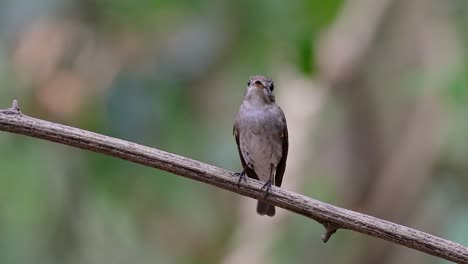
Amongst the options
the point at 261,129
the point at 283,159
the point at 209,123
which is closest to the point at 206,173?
the point at 261,129

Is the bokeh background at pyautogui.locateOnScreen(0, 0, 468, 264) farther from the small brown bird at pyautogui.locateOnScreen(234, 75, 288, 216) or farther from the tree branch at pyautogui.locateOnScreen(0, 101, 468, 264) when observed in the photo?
the tree branch at pyautogui.locateOnScreen(0, 101, 468, 264)

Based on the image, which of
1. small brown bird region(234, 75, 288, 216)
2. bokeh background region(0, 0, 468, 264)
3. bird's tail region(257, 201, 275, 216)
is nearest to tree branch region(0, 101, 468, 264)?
bokeh background region(0, 0, 468, 264)

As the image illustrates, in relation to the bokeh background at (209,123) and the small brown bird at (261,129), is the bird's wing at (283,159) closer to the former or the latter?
the small brown bird at (261,129)

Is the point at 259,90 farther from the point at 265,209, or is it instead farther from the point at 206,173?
the point at 206,173

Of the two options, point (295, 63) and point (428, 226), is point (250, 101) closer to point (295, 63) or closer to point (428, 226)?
point (295, 63)

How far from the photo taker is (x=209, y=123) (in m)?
6.79

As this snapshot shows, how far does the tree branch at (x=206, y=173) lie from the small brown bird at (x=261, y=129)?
1813 mm

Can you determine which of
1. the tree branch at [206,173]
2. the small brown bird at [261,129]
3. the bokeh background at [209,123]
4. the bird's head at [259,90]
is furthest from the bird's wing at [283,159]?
the tree branch at [206,173]

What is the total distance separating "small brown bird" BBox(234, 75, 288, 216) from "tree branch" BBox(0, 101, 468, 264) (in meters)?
1.81

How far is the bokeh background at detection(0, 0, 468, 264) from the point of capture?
580cm

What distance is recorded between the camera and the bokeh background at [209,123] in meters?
5.80

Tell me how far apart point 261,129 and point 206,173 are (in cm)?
187

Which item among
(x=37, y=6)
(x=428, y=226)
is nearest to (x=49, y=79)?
(x=37, y=6)

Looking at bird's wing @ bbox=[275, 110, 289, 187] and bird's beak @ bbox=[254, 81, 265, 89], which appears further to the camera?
bird's wing @ bbox=[275, 110, 289, 187]
